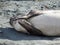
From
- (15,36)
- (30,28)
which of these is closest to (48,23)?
(30,28)

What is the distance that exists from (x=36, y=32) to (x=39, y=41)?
0.13m

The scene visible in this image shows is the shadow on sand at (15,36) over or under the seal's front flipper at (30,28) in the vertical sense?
under

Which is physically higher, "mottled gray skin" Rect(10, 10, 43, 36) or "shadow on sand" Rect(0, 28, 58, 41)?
"mottled gray skin" Rect(10, 10, 43, 36)

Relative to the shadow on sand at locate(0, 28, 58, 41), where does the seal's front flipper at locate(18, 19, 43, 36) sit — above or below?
above

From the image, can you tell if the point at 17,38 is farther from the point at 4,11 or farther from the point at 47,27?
the point at 4,11

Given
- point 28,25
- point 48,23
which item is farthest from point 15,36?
point 48,23

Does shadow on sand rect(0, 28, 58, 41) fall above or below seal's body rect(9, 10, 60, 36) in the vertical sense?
below

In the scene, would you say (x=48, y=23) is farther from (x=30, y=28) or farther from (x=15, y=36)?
(x=15, y=36)

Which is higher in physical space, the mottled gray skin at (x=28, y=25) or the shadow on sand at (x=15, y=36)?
the mottled gray skin at (x=28, y=25)

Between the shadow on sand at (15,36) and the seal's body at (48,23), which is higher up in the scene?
the seal's body at (48,23)

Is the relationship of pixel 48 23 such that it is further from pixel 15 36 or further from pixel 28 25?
pixel 15 36

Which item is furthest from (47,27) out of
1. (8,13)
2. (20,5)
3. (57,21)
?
(20,5)

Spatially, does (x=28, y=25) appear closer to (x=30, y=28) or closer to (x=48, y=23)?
(x=30, y=28)

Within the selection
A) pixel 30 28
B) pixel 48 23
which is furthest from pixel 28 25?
pixel 48 23
